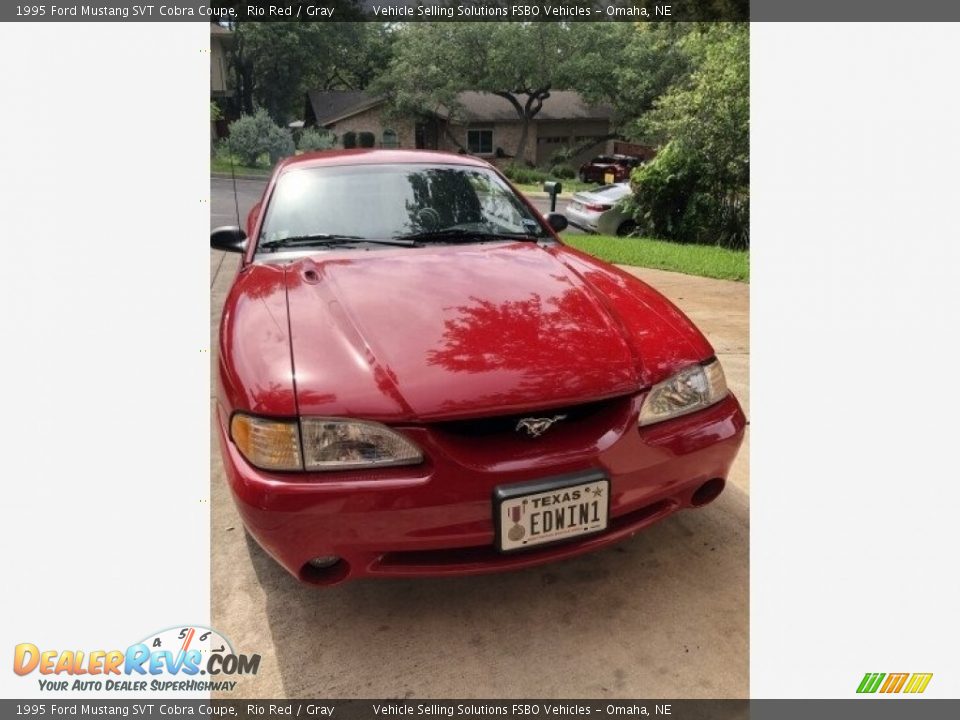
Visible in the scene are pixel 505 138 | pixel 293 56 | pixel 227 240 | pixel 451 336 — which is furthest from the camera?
pixel 505 138

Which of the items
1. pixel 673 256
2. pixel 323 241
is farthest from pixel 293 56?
pixel 323 241

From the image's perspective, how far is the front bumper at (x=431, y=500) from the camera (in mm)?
1780

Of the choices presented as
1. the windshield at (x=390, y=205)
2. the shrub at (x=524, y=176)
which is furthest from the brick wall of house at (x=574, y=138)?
the windshield at (x=390, y=205)

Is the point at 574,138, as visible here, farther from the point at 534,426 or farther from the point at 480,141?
the point at 534,426

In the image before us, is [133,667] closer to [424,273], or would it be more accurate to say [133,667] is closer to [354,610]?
[354,610]

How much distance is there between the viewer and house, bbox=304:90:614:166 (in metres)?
32.8

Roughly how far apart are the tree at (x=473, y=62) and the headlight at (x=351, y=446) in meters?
30.9

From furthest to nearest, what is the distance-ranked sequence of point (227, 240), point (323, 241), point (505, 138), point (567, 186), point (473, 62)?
point (505, 138) → point (473, 62) → point (567, 186) → point (227, 240) → point (323, 241)

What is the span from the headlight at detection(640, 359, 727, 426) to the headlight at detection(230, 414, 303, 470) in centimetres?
101

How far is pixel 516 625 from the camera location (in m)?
2.12

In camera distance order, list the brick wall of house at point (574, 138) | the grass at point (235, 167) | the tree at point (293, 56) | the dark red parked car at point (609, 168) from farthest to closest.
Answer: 1. the brick wall of house at point (574, 138)
2. the tree at point (293, 56)
3. the dark red parked car at point (609, 168)
4. the grass at point (235, 167)

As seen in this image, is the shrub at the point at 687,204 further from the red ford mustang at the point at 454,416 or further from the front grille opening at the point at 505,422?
the front grille opening at the point at 505,422

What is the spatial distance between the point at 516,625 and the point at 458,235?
5.36 feet

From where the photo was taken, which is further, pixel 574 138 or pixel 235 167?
pixel 574 138
